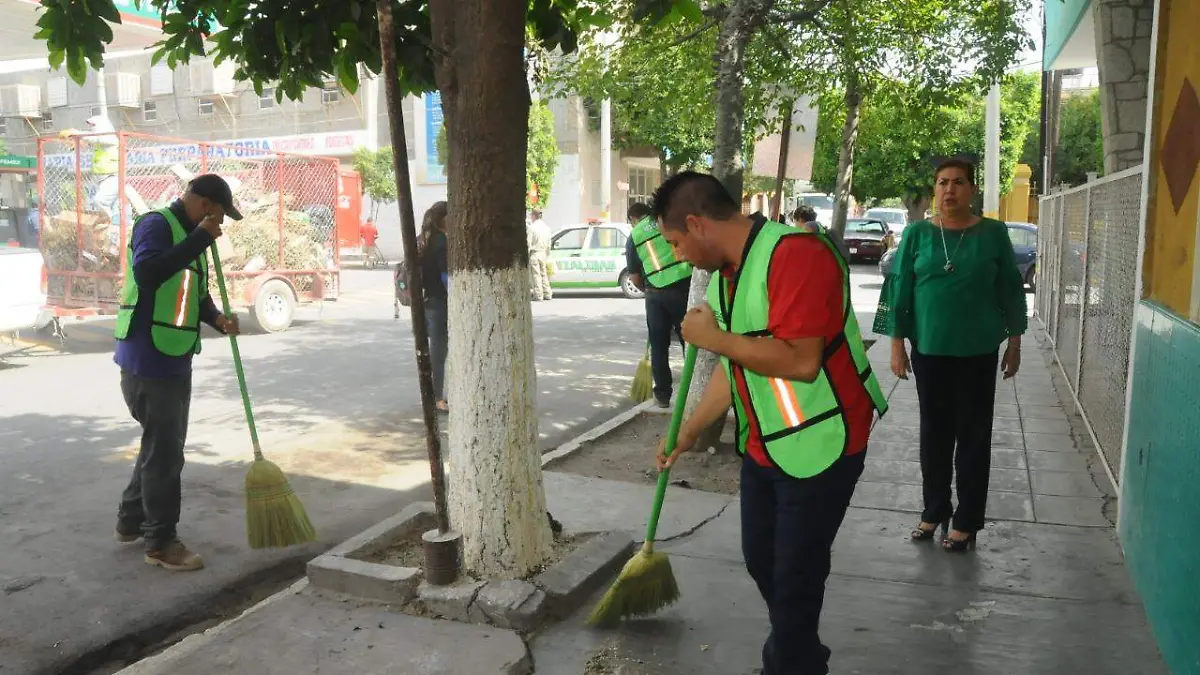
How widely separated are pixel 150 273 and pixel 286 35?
4.09ft

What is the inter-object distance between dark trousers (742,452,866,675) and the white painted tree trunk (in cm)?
130

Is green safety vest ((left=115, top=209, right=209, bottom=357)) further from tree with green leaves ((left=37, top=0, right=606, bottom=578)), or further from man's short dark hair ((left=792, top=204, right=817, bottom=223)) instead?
man's short dark hair ((left=792, top=204, right=817, bottom=223))

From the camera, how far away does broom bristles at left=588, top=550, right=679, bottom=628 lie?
3717 millimetres

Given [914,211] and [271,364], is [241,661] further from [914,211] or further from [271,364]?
[914,211]

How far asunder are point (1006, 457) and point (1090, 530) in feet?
5.25

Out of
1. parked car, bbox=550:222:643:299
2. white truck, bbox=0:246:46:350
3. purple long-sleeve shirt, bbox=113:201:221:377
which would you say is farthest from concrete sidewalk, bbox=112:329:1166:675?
parked car, bbox=550:222:643:299

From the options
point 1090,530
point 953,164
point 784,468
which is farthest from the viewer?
point 1090,530

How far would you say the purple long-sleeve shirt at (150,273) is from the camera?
4.48 m

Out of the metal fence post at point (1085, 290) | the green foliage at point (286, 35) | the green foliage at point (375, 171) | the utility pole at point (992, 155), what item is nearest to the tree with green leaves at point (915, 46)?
the metal fence post at point (1085, 290)

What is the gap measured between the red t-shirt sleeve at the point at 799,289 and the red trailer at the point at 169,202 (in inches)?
383

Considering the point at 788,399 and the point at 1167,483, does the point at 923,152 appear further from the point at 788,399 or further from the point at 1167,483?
the point at 788,399

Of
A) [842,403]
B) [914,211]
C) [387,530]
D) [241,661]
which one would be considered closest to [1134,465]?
[842,403]

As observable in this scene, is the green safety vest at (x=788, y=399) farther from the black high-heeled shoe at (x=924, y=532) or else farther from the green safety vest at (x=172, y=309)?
the green safety vest at (x=172, y=309)

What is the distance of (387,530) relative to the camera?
461 cm
